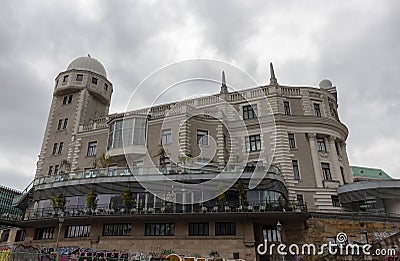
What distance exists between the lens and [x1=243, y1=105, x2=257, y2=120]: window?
122 feet

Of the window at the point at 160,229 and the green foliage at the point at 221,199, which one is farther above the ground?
the green foliage at the point at 221,199

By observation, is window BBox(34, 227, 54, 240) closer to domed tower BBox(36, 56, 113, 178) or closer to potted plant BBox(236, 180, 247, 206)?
domed tower BBox(36, 56, 113, 178)

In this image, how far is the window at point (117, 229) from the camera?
28141 millimetres

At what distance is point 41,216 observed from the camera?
30781 mm

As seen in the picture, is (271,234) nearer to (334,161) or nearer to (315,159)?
(315,159)

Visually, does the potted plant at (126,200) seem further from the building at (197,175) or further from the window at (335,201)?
the window at (335,201)

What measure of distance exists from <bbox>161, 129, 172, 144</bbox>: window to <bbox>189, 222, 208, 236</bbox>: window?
33.9 ft

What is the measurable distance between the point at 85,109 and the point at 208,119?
18263mm

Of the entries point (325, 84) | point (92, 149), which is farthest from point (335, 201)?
point (92, 149)

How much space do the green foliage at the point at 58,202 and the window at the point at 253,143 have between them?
2000cm

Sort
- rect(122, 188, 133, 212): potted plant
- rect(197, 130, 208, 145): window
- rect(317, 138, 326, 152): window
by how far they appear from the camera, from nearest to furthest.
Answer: rect(122, 188, 133, 212): potted plant → rect(197, 130, 208, 145): window → rect(317, 138, 326, 152): window

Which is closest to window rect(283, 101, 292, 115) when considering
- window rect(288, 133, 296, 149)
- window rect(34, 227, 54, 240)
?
window rect(288, 133, 296, 149)

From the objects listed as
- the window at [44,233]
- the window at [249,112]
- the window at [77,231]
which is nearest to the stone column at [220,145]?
the window at [249,112]

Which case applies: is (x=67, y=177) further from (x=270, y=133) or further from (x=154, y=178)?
(x=270, y=133)
